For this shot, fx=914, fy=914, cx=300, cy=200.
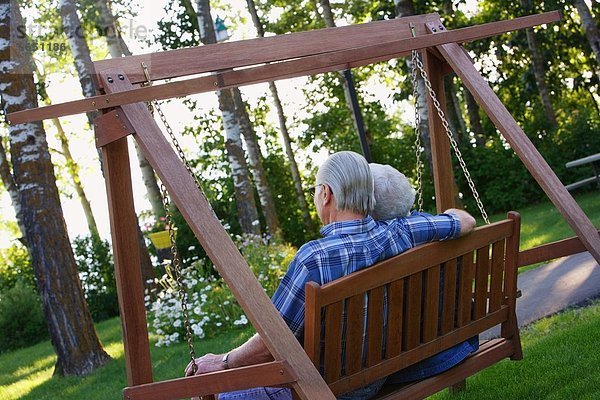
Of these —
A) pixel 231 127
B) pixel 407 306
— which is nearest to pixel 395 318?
pixel 407 306

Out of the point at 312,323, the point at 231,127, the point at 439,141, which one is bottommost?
the point at 312,323

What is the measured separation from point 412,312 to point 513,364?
2203mm

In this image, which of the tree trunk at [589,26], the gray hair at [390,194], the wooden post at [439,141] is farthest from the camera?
the tree trunk at [589,26]

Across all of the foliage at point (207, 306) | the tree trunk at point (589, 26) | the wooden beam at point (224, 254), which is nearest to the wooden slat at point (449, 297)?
the wooden beam at point (224, 254)

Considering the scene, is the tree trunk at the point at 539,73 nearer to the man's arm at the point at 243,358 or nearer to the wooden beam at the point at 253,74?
the wooden beam at the point at 253,74

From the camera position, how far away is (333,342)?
3527 mm

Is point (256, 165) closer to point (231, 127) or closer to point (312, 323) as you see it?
point (231, 127)

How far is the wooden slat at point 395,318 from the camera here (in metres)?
3.68

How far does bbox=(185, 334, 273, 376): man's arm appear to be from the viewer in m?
3.66

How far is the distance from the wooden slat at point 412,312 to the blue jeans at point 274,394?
253 millimetres

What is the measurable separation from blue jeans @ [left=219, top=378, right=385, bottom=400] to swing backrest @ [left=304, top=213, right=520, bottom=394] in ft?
0.61

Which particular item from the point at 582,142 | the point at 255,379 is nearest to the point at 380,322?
the point at 255,379

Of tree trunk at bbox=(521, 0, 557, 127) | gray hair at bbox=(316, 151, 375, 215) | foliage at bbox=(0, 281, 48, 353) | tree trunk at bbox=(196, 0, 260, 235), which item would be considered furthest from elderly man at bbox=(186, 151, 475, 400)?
tree trunk at bbox=(521, 0, 557, 127)

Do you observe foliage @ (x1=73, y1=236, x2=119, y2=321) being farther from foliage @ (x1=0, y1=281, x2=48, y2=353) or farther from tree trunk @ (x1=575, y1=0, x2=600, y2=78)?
tree trunk @ (x1=575, y1=0, x2=600, y2=78)
